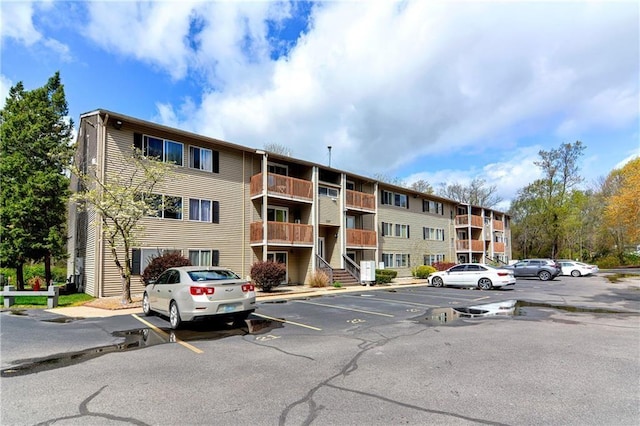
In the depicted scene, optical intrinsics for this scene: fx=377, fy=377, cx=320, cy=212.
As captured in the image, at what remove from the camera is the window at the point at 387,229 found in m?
31.4

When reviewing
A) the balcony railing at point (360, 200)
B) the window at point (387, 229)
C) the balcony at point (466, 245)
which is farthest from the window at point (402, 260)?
the balcony at point (466, 245)

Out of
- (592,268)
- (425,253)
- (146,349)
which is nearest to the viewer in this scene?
(146,349)

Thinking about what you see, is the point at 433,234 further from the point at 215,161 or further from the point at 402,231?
the point at 215,161

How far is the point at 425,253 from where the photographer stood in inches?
1400

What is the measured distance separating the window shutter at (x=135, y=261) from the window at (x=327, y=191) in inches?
475

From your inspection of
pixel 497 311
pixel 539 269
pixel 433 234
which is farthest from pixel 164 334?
pixel 433 234

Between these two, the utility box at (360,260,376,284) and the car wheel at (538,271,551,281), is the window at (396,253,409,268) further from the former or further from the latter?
the car wheel at (538,271,551,281)

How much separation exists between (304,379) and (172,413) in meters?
1.84

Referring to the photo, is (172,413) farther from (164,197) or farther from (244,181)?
(244,181)

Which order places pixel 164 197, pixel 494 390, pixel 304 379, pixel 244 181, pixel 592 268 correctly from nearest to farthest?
pixel 494 390 → pixel 304 379 → pixel 164 197 → pixel 244 181 → pixel 592 268

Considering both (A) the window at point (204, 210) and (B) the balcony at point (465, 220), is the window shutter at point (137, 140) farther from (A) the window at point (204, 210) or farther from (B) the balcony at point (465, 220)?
(B) the balcony at point (465, 220)

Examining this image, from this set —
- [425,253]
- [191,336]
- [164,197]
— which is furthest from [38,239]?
[425,253]

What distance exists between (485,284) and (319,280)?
30.2ft

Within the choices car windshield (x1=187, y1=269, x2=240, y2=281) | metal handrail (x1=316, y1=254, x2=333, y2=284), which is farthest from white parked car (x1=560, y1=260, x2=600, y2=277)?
car windshield (x1=187, y1=269, x2=240, y2=281)
